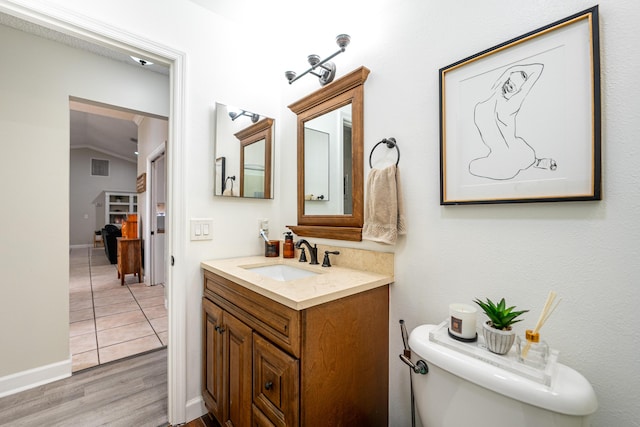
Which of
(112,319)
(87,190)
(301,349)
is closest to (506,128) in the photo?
(301,349)

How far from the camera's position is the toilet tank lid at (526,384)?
575 millimetres

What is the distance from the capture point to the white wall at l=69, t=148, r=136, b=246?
8.14 meters

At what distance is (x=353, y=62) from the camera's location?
140cm

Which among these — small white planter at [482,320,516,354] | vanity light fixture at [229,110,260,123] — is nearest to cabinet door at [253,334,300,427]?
small white planter at [482,320,516,354]

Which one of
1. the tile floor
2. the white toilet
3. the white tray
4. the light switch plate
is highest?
the light switch plate

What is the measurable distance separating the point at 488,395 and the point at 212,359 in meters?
1.29

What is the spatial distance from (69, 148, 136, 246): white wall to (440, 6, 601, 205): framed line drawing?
1070cm

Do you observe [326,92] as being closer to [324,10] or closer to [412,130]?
[324,10]

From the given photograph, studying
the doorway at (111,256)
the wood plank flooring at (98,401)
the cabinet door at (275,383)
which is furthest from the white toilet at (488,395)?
the doorway at (111,256)

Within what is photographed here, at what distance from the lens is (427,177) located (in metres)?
1.11

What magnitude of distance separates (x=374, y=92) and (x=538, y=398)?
1259 millimetres

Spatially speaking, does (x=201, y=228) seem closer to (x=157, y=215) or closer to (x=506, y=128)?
(x=506, y=128)

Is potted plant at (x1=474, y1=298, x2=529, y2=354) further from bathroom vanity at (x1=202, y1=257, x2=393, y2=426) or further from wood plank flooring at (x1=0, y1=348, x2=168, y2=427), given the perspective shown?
wood plank flooring at (x1=0, y1=348, x2=168, y2=427)

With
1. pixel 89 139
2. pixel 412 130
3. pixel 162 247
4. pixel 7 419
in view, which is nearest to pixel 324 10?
pixel 412 130
